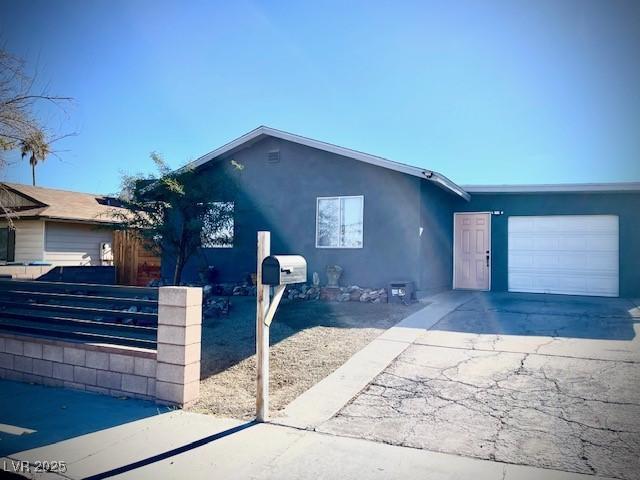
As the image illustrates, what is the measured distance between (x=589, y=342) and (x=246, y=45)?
342 inches

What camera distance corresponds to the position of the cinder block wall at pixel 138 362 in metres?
4.51

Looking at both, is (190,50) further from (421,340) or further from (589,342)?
(589,342)

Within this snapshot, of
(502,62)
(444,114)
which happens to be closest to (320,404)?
(502,62)

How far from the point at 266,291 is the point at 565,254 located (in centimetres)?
1125

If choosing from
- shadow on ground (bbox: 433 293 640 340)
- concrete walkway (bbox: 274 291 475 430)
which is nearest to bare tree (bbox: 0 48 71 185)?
concrete walkway (bbox: 274 291 475 430)

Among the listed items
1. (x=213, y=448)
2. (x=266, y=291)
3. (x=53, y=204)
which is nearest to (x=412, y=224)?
(x=266, y=291)

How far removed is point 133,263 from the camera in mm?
14211

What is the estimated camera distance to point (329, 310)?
957cm

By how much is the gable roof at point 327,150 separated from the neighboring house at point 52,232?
5.82 meters

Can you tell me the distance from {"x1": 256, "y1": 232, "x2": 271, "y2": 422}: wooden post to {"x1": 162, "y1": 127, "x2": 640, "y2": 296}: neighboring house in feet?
21.7

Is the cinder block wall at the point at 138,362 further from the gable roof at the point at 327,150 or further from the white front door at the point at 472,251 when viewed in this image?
the white front door at the point at 472,251

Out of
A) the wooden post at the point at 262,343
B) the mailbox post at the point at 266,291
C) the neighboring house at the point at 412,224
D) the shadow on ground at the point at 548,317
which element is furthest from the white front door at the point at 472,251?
the wooden post at the point at 262,343

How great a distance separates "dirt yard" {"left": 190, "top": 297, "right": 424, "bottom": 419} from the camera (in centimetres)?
497

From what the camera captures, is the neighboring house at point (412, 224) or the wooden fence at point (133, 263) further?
the wooden fence at point (133, 263)
